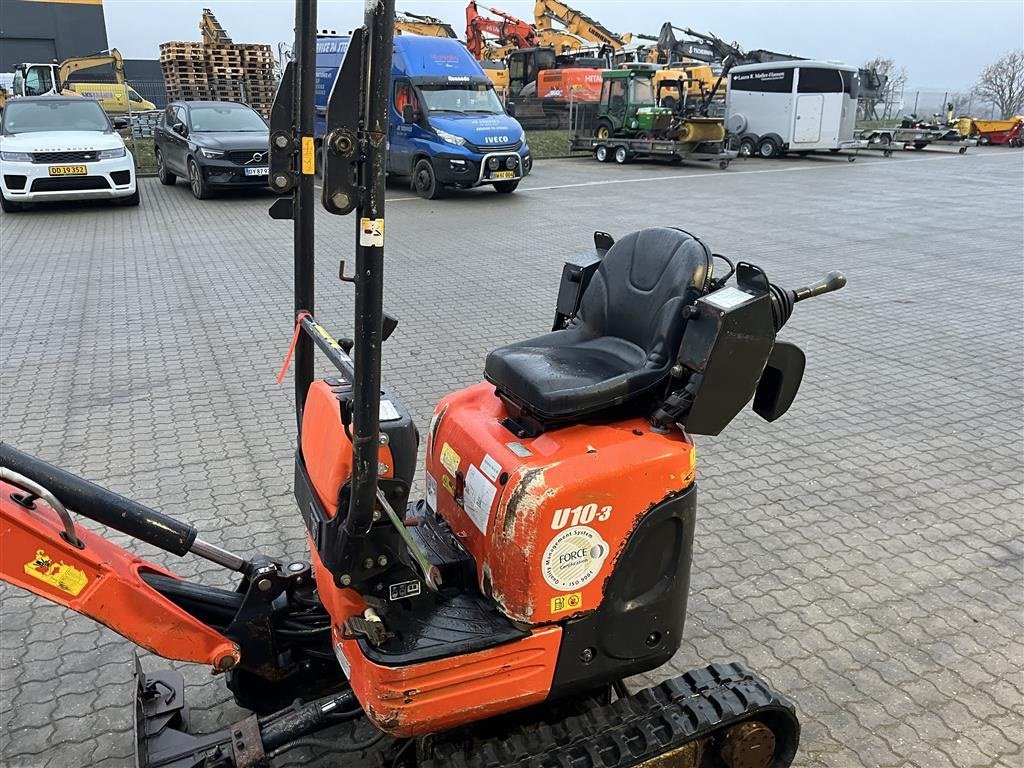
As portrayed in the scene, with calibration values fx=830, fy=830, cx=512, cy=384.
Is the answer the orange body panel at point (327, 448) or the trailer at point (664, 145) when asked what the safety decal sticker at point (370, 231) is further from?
the trailer at point (664, 145)

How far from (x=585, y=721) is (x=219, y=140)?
1355cm

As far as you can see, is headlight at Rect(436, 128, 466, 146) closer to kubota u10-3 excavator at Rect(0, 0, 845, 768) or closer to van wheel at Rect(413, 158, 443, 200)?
van wheel at Rect(413, 158, 443, 200)

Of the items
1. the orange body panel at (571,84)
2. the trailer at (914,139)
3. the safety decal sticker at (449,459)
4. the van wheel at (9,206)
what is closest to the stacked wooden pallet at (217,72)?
the van wheel at (9,206)

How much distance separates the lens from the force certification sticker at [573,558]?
2.29 metres

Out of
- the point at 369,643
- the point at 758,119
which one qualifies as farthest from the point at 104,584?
the point at 758,119

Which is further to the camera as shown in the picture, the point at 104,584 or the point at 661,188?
the point at 661,188

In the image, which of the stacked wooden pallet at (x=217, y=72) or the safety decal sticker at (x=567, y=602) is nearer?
the safety decal sticker at (x=567, y=602)

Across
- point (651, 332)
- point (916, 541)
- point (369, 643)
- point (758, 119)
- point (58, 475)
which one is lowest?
point (916, 541)

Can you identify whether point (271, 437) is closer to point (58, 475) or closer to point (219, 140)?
point (58, 475)

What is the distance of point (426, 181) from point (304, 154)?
42.5 ft

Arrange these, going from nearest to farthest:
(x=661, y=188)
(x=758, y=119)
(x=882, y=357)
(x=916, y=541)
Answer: (x=916, y=541), (x=882, y=357), (x=661, y=188), (x=758, y=119)

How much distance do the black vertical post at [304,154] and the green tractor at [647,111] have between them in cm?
2012

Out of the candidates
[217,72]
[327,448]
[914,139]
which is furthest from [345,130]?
[914,139]

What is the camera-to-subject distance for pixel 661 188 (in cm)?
→ 1678
